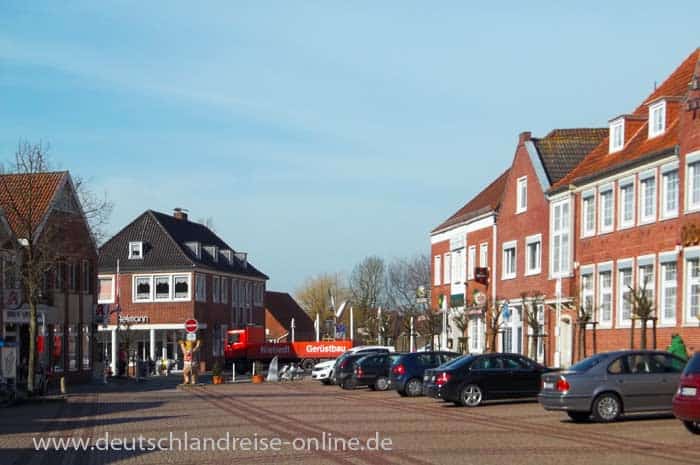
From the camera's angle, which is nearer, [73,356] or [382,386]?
[382,386]

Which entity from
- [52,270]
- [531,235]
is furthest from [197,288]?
[531,235]

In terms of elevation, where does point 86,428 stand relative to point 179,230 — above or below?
below

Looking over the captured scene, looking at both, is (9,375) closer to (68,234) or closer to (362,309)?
(68,234)

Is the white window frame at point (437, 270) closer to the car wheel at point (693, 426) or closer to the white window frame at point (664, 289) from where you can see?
the white window frame at point (664, 289)

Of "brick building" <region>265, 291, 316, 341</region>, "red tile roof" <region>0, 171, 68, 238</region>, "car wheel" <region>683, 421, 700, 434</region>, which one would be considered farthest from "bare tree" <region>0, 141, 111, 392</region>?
"brick building" <region>265, 291, 316, 341</region>

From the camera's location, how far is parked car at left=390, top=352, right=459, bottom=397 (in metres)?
36.3

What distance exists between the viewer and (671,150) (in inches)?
1383

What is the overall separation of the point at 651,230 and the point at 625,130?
6.24 metres

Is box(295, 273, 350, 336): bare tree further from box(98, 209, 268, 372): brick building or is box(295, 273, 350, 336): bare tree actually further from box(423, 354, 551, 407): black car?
box(423, 354, 551, 407): black car

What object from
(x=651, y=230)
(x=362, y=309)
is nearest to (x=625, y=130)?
(x=651, y=230)

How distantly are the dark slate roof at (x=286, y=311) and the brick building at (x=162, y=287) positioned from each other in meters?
22.1

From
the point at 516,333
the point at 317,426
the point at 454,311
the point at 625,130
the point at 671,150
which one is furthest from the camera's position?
the point at 454,311

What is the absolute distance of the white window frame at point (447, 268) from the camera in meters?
62.8

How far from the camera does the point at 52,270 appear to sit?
5050cm
